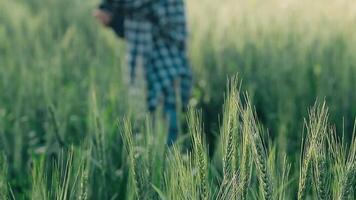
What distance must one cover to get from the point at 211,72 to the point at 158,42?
1.57ft

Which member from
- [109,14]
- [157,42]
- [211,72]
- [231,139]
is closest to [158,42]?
[157,42]

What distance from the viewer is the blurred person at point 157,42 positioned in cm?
299

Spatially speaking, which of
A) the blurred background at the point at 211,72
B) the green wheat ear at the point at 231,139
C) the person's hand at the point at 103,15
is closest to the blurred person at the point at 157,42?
the person's hand at the point at 103,15

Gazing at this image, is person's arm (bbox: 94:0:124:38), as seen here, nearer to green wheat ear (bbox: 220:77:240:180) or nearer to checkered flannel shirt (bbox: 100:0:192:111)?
checkered flannel shirt (bbox: 100:0:192:111)

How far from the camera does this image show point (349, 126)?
280cm

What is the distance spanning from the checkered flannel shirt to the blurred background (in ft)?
0.52

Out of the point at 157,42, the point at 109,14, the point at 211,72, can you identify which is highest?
the point at 109,14

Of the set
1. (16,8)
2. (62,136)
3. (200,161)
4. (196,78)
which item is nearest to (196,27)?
(196,78)

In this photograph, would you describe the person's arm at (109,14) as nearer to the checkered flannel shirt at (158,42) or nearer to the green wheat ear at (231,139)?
the checkered flannel shirt at (158,42)

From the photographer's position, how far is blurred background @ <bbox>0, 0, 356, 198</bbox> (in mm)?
2529

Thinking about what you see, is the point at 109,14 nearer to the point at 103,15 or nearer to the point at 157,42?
the point at 103,15

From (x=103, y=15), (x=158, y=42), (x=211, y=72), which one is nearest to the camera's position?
(x=103, y=15)

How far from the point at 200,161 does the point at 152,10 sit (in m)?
1.82

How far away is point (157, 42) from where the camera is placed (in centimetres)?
312
